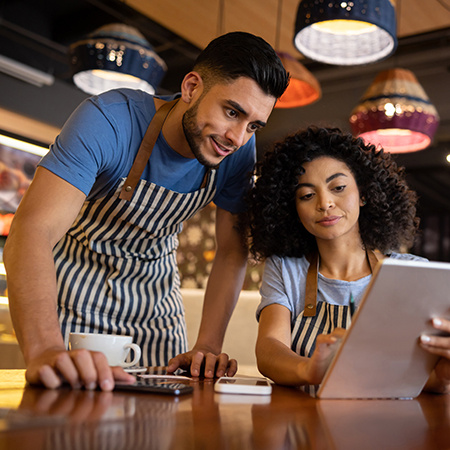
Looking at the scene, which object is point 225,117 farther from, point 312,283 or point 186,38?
point 186,38

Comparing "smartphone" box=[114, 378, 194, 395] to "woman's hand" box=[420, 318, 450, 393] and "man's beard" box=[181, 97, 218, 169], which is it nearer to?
"woman's hand" box=[420, 318, 450, 393]

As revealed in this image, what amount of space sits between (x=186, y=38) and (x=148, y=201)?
11.5 ft

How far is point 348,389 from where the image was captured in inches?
37.6

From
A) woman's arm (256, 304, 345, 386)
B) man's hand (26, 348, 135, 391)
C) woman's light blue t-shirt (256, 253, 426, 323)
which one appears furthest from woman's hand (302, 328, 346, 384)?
woman's light blue t-shirt (256, 253, 426, 323)

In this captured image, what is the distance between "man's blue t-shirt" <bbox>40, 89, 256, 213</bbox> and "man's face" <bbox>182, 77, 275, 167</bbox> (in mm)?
123

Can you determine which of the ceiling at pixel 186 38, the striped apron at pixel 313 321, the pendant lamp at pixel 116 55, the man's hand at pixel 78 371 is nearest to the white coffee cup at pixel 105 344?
the man's hand at pixel 78 371

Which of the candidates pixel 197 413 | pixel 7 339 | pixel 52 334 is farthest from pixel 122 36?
pixel 197 413

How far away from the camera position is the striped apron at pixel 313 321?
146 cm

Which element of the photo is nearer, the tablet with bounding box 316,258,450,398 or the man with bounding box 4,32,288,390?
the tablet with bounding box 316,258,450,398

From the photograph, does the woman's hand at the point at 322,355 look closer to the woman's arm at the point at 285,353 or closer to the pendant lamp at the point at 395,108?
the woman's arm at the point at 285,353

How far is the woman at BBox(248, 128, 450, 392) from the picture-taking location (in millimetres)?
1490

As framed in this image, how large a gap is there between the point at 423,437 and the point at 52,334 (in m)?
0.62

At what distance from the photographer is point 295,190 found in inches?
66.4

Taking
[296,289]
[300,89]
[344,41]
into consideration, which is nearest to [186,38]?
[300,89]
